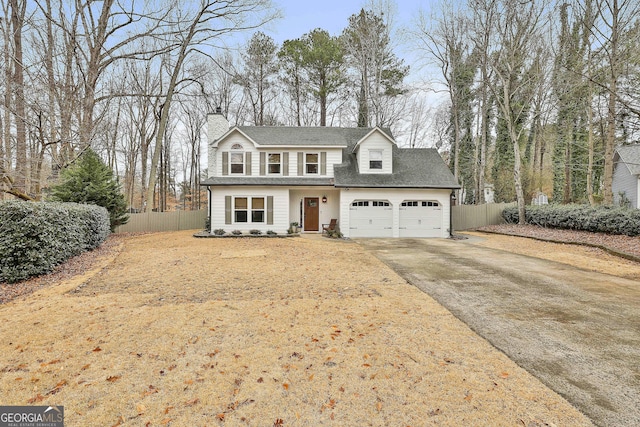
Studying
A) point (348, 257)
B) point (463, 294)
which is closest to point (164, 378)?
point (463, 294)

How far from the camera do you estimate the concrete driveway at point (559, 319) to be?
9.05 feet

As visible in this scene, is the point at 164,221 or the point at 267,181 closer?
the point at 267,181

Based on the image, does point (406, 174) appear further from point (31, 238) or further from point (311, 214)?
point (31, 238)

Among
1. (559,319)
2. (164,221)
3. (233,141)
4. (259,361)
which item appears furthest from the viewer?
(164,221)

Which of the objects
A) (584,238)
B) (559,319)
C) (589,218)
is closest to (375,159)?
(584,238)

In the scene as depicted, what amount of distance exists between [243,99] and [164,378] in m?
26.0

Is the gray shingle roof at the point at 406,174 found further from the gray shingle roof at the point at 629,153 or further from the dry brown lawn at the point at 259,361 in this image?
the gray shingle roof at the point at 629,153

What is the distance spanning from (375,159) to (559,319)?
1253 cm

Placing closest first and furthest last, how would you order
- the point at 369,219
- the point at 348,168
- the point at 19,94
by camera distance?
1. the point at 19,94
2. the point at 369,219
3. the point at 348,168

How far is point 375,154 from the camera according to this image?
16.1 metres

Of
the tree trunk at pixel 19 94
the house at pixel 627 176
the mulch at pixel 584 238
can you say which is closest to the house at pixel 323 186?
the mulch at pixel 584 238

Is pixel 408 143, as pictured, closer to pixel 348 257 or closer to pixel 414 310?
pixel 348 257

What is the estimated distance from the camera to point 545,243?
40.7ft

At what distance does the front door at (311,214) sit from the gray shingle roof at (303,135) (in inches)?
119
